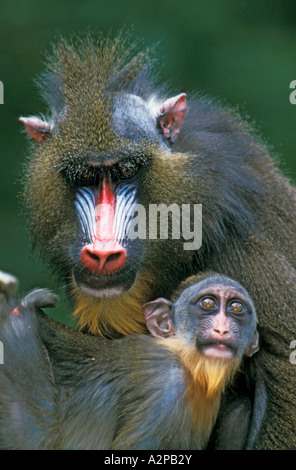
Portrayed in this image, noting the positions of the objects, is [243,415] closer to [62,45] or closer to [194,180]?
[194,180]

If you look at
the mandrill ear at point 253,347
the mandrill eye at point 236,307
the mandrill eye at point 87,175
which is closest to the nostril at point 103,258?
the mandrill eye at point 87,175

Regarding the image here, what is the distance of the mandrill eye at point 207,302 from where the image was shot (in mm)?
5281

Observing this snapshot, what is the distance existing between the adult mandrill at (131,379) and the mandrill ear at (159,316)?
3.0 inches

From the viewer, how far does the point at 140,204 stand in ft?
17.8

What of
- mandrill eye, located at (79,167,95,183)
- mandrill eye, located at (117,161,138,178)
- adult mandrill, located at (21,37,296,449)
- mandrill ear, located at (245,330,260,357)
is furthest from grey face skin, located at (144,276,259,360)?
mandrill eye, located at (79,167,95,183)

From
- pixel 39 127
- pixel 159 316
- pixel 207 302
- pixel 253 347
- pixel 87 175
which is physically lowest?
pixel 253 347

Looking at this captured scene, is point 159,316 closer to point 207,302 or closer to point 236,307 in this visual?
point 207,302

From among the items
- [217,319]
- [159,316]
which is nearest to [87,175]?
[159,316]

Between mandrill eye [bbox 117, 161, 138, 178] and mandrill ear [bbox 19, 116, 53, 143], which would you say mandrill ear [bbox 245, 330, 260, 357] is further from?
mandrill ear [bbox 19, 116, 53, 143]

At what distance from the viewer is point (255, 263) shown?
5648 millimetres

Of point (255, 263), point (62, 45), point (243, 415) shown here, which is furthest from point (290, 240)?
point (62, 45)

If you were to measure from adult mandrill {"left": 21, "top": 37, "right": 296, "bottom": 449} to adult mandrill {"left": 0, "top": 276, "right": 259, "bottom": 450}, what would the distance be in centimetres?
22

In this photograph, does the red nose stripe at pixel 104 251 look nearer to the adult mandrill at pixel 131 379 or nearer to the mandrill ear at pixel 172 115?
the adult mandrill at pixel 131 379

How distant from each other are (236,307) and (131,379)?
73 centimetres
